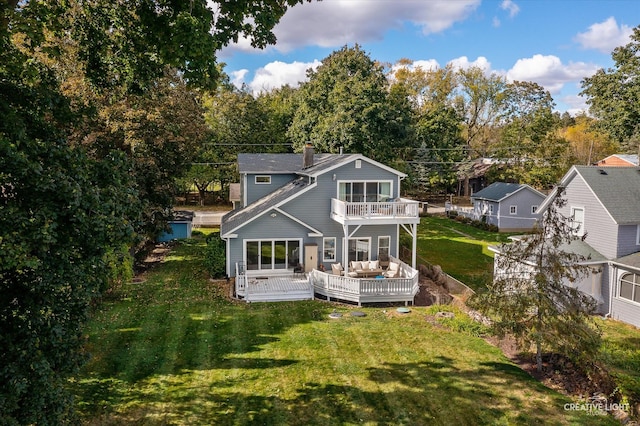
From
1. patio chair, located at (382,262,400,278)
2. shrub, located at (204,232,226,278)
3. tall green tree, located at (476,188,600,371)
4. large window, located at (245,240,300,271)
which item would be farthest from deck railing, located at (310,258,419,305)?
shrub, located at (204,232,226,278)

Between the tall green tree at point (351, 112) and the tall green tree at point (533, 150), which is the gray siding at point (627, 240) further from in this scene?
the tall green tree at point (533, 150)

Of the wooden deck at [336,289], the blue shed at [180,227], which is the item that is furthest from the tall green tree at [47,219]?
the blue shed at [180,227]

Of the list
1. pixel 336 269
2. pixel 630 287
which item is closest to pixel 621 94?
pixel 630 287

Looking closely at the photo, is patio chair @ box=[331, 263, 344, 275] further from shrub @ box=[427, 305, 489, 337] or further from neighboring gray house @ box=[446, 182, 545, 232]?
neighboring gray house @ box=[446, 182, 545, 232]

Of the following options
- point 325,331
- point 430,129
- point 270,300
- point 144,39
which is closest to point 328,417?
point 325,331

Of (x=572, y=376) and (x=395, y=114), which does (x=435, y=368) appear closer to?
(x=572, y=376)

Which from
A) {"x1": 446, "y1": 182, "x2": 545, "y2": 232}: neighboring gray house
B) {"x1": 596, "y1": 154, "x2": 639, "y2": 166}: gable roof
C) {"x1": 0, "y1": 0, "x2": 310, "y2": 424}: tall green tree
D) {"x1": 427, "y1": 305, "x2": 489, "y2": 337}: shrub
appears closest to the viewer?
{"x1": 0, "y1": 0, "x2": 310, "y2": 424}: tall green tree
